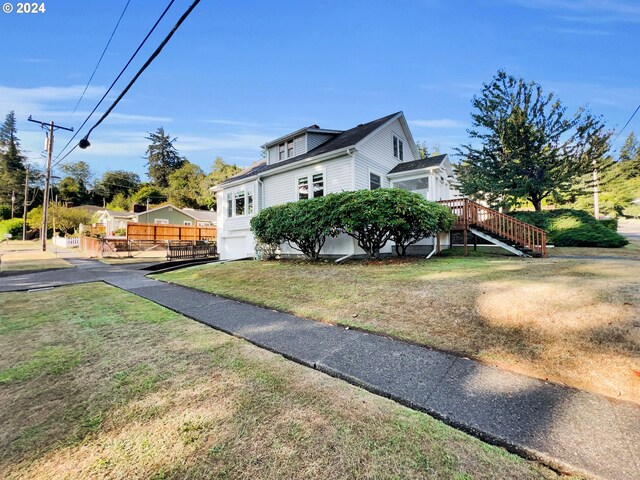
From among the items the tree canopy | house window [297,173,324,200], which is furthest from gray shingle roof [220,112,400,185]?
the tree canopy

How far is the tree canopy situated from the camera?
51.6ft

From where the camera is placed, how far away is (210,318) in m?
5.02

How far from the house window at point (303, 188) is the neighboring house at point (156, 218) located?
31.6m

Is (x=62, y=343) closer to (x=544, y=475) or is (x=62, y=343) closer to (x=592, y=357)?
(x=544, y=475)

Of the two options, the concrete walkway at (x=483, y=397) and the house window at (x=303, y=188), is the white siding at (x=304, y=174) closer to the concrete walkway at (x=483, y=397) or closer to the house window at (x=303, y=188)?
the house window at (x=303, y=188)

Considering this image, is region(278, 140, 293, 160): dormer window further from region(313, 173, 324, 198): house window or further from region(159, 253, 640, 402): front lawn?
region(159, 253, 640, 402): front lawn

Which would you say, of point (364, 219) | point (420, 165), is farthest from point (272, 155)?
point (364, 219)

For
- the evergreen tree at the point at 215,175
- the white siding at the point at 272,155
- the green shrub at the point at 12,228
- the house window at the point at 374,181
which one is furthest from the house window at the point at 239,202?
the green shrub at the point at 12,228

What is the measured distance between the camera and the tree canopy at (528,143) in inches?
619

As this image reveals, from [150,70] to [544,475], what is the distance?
26.9 ft

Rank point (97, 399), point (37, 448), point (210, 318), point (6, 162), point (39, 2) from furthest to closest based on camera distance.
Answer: point (6, 162) < point (39, 2) < point (210, 318) < point (97, 399) < point (37, 448)

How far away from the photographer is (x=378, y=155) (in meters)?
13.4

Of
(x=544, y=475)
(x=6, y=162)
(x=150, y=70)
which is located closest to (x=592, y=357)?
(x=544, y=475)

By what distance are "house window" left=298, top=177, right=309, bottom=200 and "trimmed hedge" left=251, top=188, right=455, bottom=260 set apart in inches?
82.0
